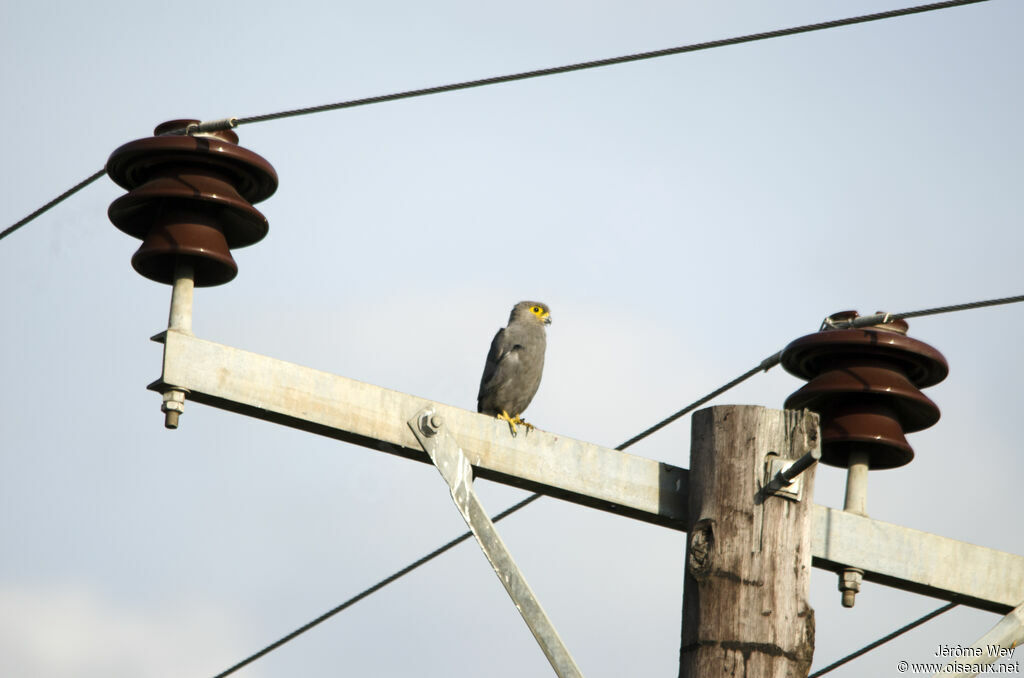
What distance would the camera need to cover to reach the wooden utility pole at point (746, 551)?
3.96 m

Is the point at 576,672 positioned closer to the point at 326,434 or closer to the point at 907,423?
the point at 326,434

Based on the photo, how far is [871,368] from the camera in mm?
4949

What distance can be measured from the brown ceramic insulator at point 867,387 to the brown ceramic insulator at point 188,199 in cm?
218

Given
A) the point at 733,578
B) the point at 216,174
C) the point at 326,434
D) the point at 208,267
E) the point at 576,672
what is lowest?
the point at 576,672

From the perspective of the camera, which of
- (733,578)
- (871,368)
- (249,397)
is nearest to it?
(249,397)

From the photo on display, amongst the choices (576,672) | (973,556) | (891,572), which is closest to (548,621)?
(576,672)

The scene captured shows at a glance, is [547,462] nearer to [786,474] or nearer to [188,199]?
[786,474]

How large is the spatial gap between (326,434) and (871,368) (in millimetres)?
2181

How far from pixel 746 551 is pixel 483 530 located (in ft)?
2.73

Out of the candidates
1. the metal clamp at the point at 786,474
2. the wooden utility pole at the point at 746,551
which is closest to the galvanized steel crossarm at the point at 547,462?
the wooden utility pole at the point at 746,551

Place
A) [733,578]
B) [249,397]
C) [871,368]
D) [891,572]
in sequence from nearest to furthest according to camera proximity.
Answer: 1. [249,397]
2. [733,578]
3. [891,572]
4. [871,368]

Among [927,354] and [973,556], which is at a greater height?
[927,354]

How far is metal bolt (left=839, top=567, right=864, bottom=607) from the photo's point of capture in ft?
14.6

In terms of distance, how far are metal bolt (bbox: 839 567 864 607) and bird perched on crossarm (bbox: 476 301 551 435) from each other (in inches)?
145
